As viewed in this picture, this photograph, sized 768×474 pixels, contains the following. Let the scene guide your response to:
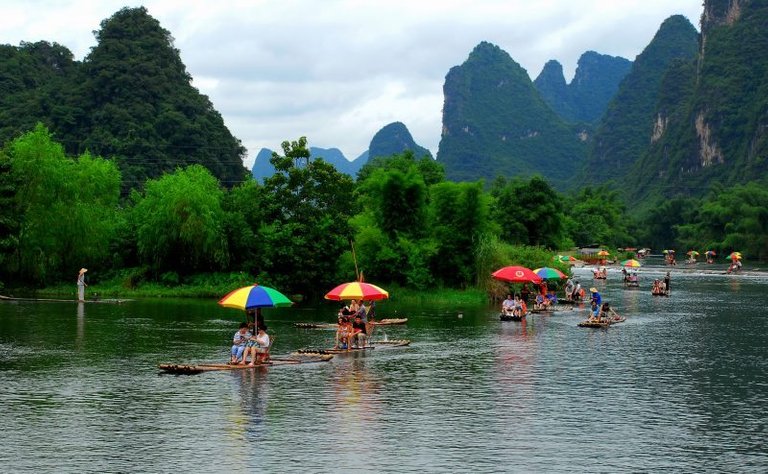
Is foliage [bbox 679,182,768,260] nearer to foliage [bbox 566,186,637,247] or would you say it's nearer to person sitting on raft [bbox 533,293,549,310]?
foliage [bbox 566,186,637,247]

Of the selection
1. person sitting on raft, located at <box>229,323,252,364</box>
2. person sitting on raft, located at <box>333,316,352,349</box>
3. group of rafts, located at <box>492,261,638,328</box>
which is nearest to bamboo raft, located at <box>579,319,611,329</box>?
group of rafts, located at <box>492,261,638,328</box>

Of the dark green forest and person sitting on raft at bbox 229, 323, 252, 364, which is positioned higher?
the dark green forest

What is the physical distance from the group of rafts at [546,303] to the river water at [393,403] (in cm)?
326

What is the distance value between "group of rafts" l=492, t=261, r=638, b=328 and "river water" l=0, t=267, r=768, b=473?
10.7ft

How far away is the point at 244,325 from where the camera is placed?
88.5 ft

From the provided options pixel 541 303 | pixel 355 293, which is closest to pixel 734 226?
pixel 541 303

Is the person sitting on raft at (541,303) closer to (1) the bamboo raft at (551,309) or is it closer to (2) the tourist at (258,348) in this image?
(1) the bamboo raft at (551,309)

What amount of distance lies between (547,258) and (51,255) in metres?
36.6

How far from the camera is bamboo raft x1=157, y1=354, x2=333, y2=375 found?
2545cm

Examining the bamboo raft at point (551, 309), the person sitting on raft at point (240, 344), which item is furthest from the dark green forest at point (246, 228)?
the person sitting on raft at point (240, 344)

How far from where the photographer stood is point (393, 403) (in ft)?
71.4

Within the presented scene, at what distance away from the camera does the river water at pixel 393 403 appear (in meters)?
16.5

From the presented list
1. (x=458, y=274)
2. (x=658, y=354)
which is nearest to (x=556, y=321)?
(x=658, y=354)

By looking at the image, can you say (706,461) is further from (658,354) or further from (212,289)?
(212,289)
